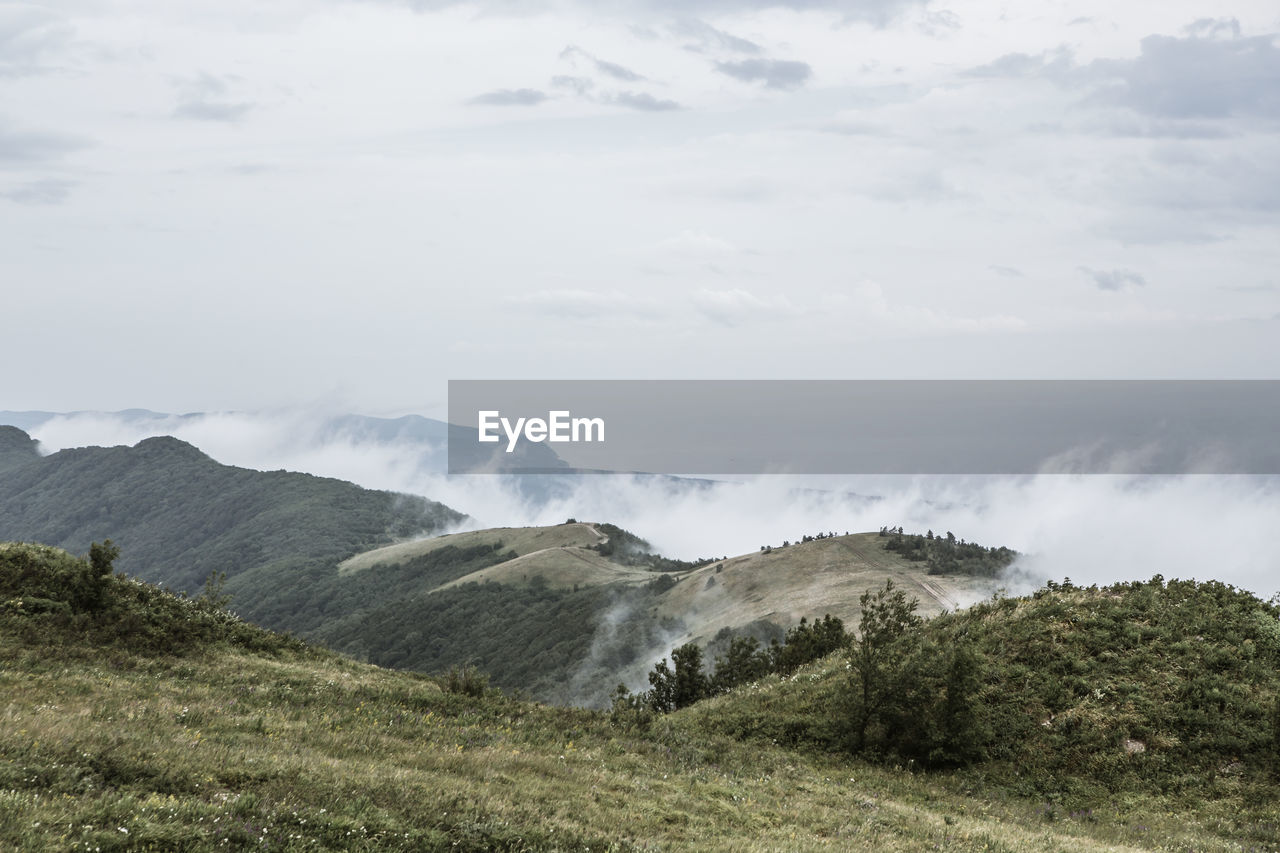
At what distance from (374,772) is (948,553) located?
83.1m

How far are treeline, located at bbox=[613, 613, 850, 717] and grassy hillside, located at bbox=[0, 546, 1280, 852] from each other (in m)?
11.6

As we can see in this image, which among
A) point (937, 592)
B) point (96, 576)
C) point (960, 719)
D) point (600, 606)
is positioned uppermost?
point (96, 576)

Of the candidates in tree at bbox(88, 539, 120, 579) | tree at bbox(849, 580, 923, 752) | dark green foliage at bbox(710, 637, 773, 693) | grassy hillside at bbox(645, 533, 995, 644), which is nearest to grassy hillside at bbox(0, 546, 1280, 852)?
tree at bbox(88, 539, 120, 579)

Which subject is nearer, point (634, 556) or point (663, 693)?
point (663, 693)

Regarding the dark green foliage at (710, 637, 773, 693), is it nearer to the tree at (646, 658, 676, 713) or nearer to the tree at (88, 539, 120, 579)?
the tree at (646, 658, 676, 713)

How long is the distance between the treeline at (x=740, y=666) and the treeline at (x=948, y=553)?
39.6m

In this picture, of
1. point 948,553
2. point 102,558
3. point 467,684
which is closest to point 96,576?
point 102,558

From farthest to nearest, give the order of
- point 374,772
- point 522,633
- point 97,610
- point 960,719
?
point 522,633
point 960,719
point 97,610
point 374,772

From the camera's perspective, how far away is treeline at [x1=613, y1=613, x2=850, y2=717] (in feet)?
126

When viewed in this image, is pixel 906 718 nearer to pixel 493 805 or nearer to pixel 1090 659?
pixel 1090 659

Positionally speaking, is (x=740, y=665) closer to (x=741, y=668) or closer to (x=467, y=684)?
(x=741, y=668)

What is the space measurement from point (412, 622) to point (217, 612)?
150530 millimetres

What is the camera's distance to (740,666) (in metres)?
44.5

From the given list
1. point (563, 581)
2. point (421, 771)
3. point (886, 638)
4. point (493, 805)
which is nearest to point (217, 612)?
point (421, 771)
